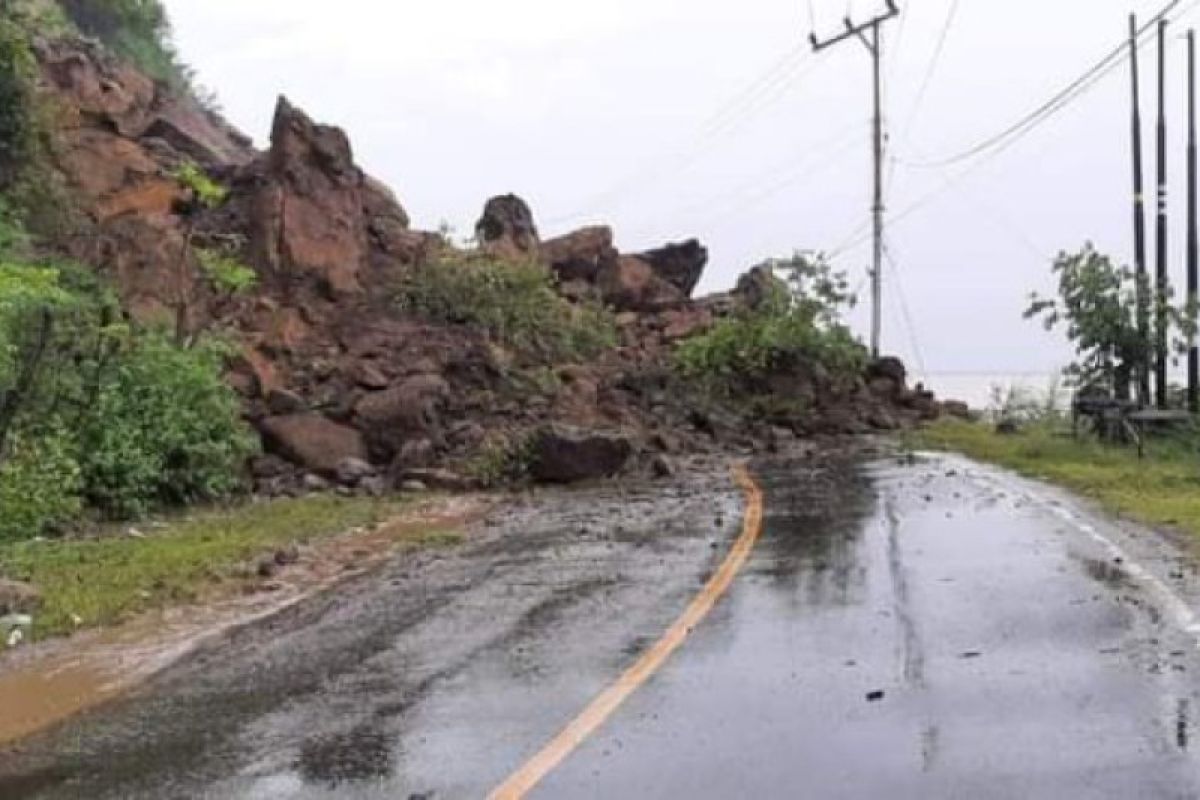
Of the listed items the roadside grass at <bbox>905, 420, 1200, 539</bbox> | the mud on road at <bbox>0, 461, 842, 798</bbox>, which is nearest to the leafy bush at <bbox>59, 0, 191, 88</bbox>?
the roadside grass at <bbox>905, 420, 1200, 539</bbox>

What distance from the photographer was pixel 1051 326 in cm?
3244

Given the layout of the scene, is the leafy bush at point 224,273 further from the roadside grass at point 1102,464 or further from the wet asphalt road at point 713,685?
the wet asphalt road at point 713,685

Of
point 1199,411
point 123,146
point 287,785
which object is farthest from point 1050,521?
point 123,146

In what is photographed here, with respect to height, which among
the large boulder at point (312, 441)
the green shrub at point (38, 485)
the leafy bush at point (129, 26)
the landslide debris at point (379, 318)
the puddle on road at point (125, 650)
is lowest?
the puddle on road at point (125, 650)

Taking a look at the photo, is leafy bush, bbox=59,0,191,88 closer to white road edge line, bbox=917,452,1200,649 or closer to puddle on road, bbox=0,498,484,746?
white road edge line, bbox=917,452,1200,649

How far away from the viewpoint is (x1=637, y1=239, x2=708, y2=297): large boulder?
45.4m

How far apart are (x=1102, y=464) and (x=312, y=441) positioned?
39.6ft

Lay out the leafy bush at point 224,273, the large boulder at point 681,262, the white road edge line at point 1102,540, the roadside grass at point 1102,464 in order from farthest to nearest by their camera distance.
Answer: the large boulder at point 681,262 < the leafy bush at point 224,273 < the roadside grass at point 1102,464 < the white road edge line at point 1102,540

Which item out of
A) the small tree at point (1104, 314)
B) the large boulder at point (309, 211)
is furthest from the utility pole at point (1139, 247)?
the large boulder at point (309, 211)

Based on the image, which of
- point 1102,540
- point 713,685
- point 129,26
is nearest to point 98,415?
point 1102,540

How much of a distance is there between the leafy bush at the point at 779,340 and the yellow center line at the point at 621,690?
20508 millimetres

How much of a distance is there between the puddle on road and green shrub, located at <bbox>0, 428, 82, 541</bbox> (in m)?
3.31

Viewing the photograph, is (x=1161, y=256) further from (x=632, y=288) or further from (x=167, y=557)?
(x=167, y=557)

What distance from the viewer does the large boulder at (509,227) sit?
39.2 meters
